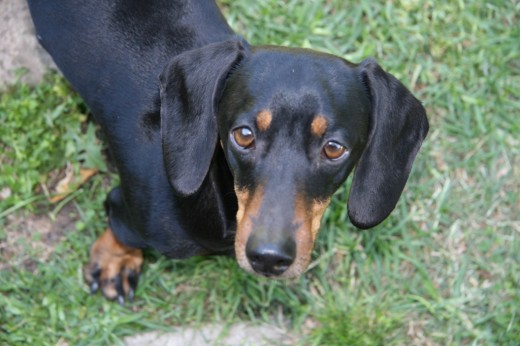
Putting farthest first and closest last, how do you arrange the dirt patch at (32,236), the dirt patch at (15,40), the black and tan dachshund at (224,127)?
the dirt patch at (15,40) < the dirt patch at (32,236) < the black and tan dachshund at (224,127)

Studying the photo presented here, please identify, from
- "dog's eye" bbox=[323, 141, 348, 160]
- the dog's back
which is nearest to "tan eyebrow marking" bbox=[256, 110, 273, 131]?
"dog's eye" bbox=[323, 141, 348, 160]

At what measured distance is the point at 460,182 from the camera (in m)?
4.59

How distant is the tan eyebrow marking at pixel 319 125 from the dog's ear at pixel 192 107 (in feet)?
1.43

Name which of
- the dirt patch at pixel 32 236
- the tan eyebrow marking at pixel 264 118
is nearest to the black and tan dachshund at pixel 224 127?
the tan eyebrow marking at pixel 264 118

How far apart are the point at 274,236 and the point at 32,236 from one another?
1892 mm

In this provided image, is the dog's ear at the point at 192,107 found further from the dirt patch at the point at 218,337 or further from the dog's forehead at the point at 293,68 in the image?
the dirt patch at the point at 218,337

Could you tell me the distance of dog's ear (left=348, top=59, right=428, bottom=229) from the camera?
315cm

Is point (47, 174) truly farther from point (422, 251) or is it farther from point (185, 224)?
point (422, 251)

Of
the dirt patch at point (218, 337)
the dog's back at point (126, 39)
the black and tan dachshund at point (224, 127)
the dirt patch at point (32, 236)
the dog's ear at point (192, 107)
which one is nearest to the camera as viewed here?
the black and tan dachshund at point (224, 127)

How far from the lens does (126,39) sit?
11.8 ft

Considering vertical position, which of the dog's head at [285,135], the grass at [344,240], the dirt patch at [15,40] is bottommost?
the grass at [344,240]

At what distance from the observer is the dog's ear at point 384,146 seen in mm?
3152

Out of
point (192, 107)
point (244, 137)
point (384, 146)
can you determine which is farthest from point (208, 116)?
point (384, 146)

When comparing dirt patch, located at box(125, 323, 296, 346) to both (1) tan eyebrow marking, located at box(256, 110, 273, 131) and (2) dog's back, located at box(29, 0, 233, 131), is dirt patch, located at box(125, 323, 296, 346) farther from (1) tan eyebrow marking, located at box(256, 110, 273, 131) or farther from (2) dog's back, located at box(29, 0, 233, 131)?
(1) tan eyebrow marking, located at box(256, 110, 273, 131)
